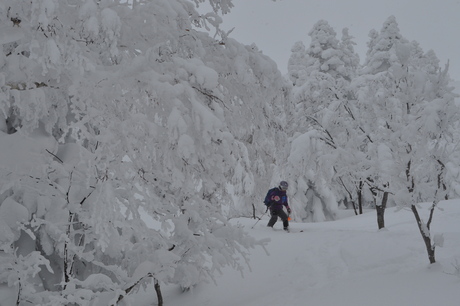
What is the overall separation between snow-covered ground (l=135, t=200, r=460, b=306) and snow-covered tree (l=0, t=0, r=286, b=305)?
1.33 metres

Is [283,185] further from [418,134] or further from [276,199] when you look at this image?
[418,134]

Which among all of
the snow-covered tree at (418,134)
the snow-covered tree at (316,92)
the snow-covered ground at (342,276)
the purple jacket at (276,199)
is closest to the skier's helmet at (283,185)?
the purple jacket at (276,199)

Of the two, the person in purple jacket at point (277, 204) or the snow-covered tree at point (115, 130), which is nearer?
the snow-covered tree at point (115, 130)

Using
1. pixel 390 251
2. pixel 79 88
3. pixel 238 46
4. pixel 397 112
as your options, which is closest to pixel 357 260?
pixel 390 251

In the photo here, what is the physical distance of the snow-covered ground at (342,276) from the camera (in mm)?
4129

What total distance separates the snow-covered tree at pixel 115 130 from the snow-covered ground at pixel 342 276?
4.38 feet

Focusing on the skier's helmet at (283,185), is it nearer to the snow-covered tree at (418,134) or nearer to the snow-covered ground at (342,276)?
the snow-covered ground at (342,276)

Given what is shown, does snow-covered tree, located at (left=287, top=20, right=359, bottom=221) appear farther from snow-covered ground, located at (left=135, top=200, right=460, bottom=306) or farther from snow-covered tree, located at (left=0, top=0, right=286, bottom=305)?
snow-covered tree, located at (left=0, top=0, right=286, bottom=305)

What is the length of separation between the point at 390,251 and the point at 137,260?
4.28 meters

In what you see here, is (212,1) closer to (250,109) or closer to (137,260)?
(250,109)

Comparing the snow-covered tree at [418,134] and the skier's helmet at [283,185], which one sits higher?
the snow-covered tree at [418,134]

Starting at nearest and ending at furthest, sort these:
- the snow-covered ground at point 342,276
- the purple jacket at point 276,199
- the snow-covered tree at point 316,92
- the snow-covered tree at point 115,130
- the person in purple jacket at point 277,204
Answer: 1. the snow-covered tree at point 115,130
2. the snow-covered ground at point 342,276
3. the person in purple jacket at point 277,204
4. the purple jacket at point 276,199
5. the snow-covered tree at point 316,92

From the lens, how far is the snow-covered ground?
4129 millimetres

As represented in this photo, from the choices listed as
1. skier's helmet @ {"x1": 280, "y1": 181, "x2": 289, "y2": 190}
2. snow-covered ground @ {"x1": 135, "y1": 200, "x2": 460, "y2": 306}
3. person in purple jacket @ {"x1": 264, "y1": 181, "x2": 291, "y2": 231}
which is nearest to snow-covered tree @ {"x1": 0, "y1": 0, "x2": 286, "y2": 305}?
snow-covered ground @ {"x1": 135, "y1": 200, "x2": 460, "y2": 306}
